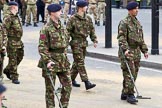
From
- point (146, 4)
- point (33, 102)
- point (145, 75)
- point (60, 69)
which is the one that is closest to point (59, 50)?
point (60, 69)

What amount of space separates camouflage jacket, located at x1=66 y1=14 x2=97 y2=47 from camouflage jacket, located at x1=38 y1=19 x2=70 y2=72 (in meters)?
2.65

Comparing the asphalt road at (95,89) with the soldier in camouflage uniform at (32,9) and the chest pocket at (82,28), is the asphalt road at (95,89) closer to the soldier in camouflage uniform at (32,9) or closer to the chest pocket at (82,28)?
the chest pocket at (82,28)

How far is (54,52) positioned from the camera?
8.27 meters

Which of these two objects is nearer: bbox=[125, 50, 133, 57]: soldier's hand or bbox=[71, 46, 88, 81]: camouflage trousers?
bbox=[125, 50, 133, 57]: soldier's hand

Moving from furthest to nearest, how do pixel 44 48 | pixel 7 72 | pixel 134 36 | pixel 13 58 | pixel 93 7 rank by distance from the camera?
pixel 93 7 < pixel 7 72 < pixel 13 58 < pixel 134 36 < pixel 44 48

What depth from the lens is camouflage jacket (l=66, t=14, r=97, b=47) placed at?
431 inches

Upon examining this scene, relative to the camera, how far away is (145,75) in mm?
13391

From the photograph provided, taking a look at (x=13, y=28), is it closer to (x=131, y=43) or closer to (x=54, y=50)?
(x=131, y=43)

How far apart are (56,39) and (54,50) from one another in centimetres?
19

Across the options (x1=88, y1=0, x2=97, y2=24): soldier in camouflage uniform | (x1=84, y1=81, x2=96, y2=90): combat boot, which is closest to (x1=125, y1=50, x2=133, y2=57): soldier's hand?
(x1=84, y1=81, x2=96, y2=90): combat boot

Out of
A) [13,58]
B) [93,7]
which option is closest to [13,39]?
[13,58]

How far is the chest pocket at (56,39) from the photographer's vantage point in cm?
818

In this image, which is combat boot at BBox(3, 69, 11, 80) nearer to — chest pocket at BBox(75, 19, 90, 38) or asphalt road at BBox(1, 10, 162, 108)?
asphalt road at BBox(1, 10, 162, 108)

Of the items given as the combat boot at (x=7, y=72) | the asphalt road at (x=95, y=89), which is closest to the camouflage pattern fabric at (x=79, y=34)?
the asphalt road at (x=95, y=89)
